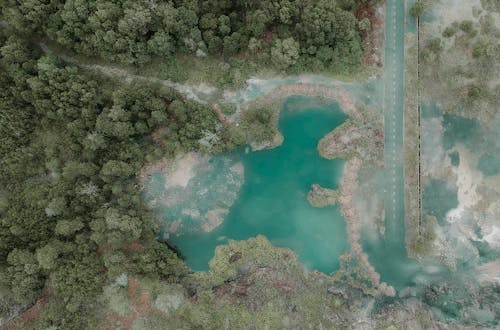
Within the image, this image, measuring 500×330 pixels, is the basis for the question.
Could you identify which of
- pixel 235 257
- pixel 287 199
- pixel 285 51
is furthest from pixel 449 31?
pixel 235 257

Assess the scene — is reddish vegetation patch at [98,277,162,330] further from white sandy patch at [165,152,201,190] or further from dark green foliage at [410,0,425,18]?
dark green foliage at [410,0,425,18]

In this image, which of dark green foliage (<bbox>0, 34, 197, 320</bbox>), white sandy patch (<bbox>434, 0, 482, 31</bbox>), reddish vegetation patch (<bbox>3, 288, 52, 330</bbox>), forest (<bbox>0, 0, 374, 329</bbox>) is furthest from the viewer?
white sandy patch (<bbox>434, 0, 482, 31</bbox>)

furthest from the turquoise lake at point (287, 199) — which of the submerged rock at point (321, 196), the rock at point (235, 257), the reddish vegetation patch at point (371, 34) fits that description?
the reddish vegetation patch at point (371, 34)

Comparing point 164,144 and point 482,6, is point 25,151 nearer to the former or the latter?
point 164,144

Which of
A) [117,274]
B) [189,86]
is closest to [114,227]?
[117,274]

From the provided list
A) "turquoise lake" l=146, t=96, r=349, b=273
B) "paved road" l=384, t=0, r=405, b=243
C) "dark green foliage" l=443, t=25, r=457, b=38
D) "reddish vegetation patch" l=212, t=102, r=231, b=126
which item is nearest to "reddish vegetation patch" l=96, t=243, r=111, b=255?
"turquoise lake" l=146, t=96, r=349, b=273

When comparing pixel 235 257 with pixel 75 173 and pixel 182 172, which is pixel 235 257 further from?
pixel 75 173
